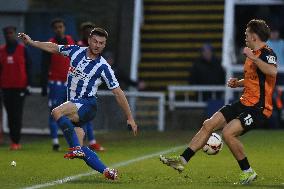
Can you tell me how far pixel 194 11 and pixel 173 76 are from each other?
2.02m

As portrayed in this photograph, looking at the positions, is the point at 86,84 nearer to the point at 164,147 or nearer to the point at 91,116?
the point at 91,116

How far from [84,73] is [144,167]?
224cm

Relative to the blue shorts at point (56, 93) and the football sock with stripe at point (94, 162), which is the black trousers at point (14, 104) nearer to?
the blue shorts at point (56, 93)

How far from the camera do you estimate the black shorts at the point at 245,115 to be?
13.7 metres

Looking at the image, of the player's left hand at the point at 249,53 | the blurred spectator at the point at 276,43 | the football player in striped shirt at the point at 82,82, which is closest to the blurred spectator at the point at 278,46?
the blurred spectator at the point at 276,43

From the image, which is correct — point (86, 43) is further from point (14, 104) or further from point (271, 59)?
point (271, 59)

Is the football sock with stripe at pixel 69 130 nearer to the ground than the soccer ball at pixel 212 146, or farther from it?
farther from it

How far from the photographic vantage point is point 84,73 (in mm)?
14500

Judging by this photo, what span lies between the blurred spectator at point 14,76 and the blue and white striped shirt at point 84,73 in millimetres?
6235

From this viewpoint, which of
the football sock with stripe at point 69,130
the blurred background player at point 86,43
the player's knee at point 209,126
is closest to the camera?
the player's knee at point 209,126

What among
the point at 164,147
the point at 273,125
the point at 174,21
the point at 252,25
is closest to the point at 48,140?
the point at 164,147

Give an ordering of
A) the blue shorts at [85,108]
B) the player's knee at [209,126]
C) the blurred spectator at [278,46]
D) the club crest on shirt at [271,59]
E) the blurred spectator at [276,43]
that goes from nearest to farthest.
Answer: the club crest on shirt at [271,59]
the player's knee at [209,126]
the blue shorts at [85,108]
the blurred spectator at [278,46]
the blurred spectator at [276,43]

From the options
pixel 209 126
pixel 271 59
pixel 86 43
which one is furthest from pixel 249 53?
pixel 86 43

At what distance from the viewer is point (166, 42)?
29.2 m
